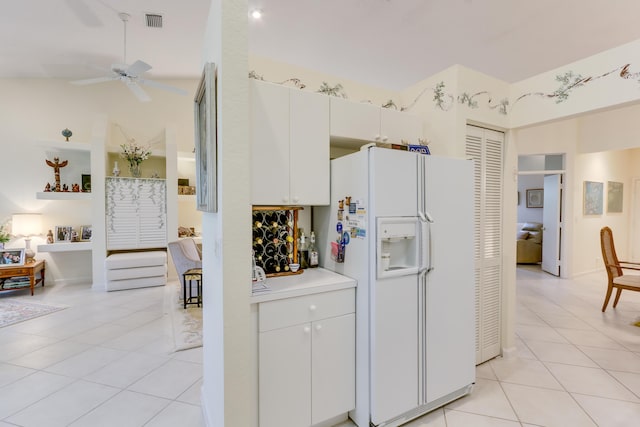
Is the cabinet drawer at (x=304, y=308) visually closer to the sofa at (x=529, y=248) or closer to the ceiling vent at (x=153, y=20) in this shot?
the ceiling vent at (x=153, y=20)

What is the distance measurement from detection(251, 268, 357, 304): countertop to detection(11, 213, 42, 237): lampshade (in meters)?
5.39

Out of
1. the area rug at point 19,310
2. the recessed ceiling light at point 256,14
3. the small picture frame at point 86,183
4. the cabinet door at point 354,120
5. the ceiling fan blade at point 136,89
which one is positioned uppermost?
the recessed ceiling light at point 256,14

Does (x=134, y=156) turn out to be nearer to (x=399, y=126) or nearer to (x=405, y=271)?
(x=399, y=126)

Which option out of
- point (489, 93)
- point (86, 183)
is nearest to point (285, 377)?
point (489, 93)

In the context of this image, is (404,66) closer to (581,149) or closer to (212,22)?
(212,22)

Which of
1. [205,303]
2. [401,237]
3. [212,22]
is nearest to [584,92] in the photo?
[401,237]

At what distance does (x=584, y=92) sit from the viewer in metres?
2.36

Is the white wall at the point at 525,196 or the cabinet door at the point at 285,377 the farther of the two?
the white wall at the point at 525,196

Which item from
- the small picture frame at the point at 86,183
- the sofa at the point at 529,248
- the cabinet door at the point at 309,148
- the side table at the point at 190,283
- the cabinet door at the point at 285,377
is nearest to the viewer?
the cabinet door at the point at 285,377

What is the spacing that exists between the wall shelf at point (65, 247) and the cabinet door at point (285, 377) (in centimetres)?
493

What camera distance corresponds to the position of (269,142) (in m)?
1.92

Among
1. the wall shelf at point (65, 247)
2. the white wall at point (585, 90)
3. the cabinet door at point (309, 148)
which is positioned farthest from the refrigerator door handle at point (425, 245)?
the wall shelf at point (65, 247)

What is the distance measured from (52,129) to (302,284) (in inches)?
238

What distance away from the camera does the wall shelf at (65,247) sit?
16.1 feet
